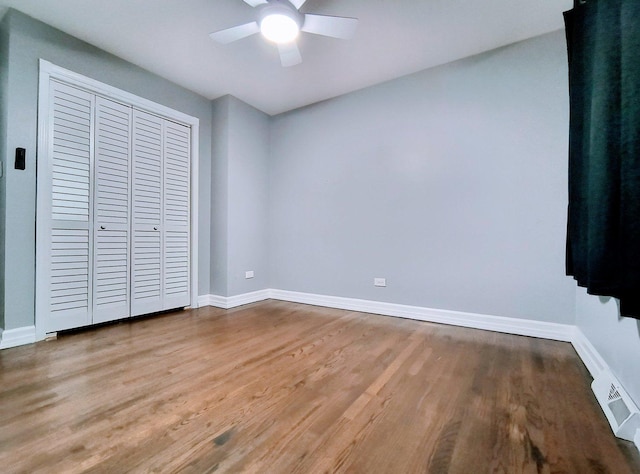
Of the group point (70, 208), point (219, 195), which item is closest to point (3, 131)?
point (70, 208)

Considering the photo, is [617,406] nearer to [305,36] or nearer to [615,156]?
[615,156]

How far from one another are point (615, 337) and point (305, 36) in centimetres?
298

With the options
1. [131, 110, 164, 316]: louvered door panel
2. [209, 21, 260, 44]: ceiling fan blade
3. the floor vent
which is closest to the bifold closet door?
[131, 110, 164, 316]: louvered door panel

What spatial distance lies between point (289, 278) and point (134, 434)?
2677 mm

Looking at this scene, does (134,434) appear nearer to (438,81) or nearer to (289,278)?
(289,278)

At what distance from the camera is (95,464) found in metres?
1.01

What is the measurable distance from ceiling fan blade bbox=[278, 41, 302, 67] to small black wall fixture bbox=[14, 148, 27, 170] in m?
2.16

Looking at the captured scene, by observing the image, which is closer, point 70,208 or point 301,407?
point 301,407

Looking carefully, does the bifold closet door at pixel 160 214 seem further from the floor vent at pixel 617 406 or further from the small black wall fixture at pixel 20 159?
the floor vent at pixel 617 406

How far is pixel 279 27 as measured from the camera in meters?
1.99

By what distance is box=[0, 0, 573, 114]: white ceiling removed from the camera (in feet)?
6.86

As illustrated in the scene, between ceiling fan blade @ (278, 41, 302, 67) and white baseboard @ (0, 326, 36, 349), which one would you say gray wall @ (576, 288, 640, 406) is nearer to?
ceiling fan blade @ (278, 41, 302, 67)

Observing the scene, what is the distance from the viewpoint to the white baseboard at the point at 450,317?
235 cm

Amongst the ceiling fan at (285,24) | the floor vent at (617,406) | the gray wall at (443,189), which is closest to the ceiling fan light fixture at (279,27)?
the ceiling fan at (285,24)
